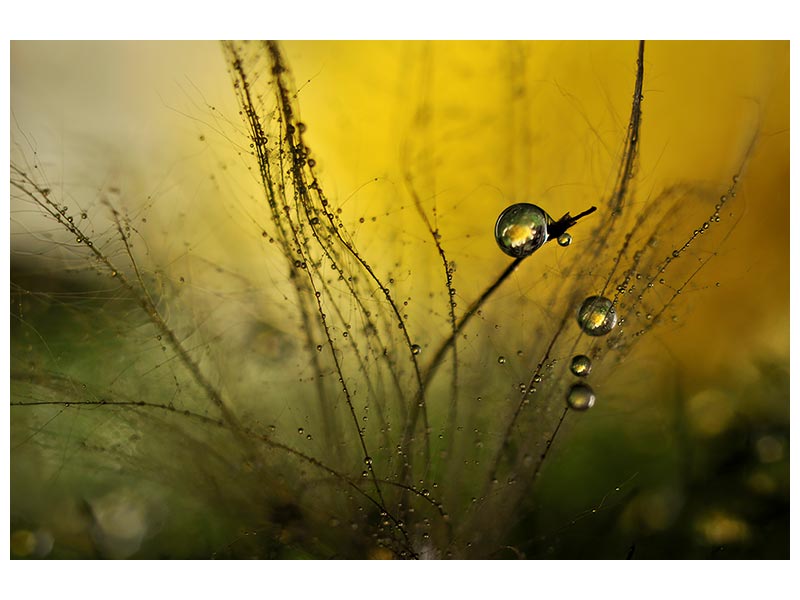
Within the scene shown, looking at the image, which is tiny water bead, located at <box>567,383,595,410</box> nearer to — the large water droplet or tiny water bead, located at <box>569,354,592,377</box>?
tiny water bead, located at <box>569,354,592,377</box>

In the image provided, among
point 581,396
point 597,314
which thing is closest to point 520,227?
point 597,314

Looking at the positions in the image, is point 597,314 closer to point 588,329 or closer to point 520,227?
point 588,329

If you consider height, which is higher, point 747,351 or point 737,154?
point 737,154

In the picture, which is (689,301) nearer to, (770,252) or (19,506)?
(770,252)

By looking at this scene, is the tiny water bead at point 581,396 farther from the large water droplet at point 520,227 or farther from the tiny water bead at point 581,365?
the large water droplet at point 520,227
